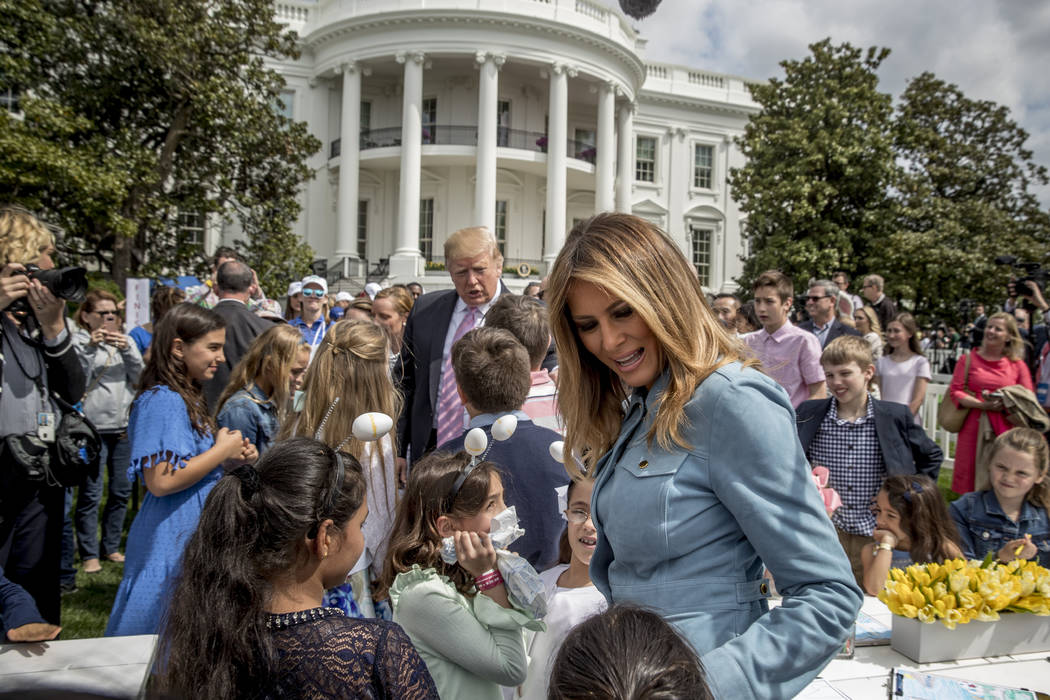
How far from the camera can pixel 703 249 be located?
34.7 m

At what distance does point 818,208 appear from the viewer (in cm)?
2266

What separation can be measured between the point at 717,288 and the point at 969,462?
2887 cm

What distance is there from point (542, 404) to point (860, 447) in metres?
2.23

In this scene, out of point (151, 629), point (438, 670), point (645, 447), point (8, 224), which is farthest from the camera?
point (8, 224)

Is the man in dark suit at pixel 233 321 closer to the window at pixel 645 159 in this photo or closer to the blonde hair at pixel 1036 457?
the blonde hair at pixel 1036 457

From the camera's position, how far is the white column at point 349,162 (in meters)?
26.2

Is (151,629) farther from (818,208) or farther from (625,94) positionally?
(625,94)

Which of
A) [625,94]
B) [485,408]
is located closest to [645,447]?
[485,408]

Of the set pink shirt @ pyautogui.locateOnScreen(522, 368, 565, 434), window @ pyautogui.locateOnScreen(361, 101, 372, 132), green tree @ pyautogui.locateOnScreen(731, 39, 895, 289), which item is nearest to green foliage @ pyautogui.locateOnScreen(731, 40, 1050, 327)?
green tree @ pyautogui.locateOnScreen(731, 39, 895, 289)

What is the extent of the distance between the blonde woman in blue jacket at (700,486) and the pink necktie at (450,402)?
2.34 meters

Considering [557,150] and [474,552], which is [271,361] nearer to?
[474,552]

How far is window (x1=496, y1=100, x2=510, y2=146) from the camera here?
29312mm

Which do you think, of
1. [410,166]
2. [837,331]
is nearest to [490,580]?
[837,331]

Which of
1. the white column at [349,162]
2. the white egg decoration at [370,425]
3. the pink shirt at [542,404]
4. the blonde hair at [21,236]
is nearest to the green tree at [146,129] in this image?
the white column at [349,162]
